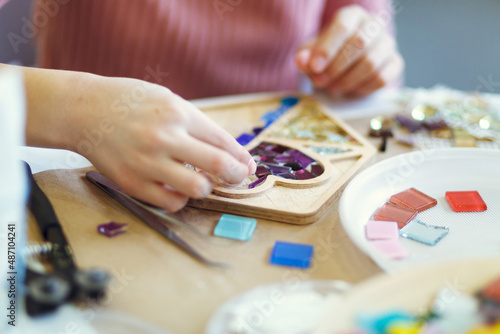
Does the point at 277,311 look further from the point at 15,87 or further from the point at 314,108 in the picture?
the point at 314,108

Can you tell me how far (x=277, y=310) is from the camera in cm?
33

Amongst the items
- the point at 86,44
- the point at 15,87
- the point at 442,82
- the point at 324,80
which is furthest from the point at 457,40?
the point at 15,87

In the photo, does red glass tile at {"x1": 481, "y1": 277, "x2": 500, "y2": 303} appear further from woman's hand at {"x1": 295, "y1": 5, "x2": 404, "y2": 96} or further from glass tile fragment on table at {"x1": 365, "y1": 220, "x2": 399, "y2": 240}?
woman's hand at {"x1": 295, "y1": 5, "x2": 404, "y2": 96}

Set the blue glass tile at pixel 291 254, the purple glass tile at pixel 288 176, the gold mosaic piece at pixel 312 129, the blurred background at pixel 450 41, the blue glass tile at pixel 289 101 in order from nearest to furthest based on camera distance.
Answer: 1. the blue glass tile at pixel 291 254
2. the purple glass tile at pixel 288 176
3. the gold mosaic piece at pixel 312 129
4. the blue glass tile at pixel 289 101
5. the blurred background at pixel 450 41

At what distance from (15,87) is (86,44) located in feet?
2.16

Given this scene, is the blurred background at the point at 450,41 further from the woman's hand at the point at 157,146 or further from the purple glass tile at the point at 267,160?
the woman's hand at the point at 157,146

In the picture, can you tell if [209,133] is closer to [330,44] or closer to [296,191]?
[296,191]

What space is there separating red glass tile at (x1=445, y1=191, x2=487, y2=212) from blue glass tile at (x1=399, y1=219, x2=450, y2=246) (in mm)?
44

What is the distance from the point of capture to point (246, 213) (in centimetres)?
47

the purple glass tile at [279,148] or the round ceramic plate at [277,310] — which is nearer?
the round ceramic plate at [277,310]

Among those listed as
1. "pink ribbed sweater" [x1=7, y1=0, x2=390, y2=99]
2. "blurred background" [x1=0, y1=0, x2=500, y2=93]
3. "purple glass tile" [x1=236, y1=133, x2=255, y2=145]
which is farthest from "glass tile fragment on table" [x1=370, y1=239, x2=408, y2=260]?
"blurred background" [x1=0, y1=0, x2=500, y2=93]

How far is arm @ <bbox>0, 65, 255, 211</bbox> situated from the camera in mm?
434

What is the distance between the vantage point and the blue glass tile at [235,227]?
1.43 feet

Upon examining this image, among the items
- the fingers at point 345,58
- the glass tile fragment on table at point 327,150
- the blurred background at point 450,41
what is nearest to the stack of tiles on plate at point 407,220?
the glass tile fragment on table at point 327,150
